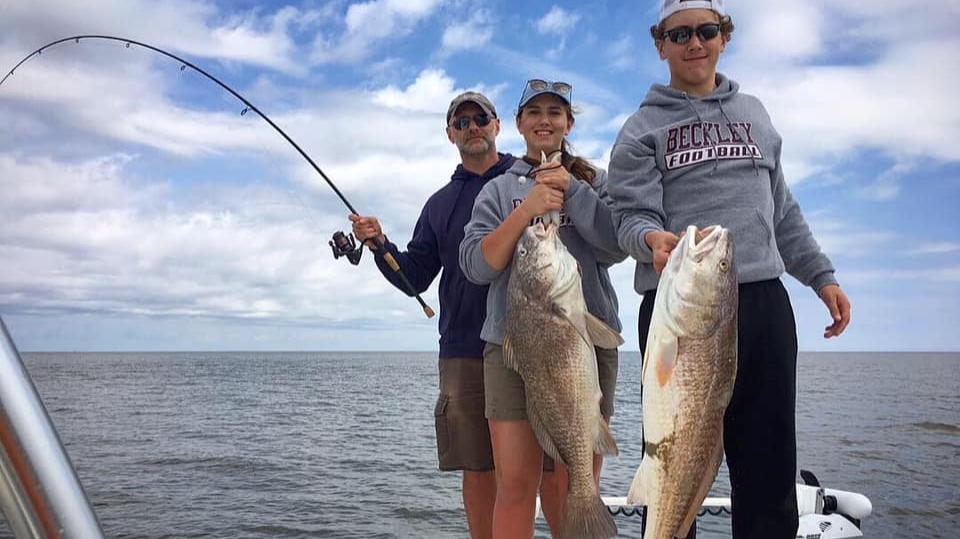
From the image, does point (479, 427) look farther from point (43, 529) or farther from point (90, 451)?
point (90, 451)

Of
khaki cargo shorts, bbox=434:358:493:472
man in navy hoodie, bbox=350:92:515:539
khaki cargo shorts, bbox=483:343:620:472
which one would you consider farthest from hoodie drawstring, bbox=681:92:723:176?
khaki cargo shorts, bbox=434:358:493:472

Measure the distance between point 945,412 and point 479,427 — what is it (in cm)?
3842

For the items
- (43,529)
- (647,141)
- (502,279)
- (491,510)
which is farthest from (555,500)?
(43,529)

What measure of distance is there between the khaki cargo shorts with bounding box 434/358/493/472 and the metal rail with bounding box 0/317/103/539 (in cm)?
343

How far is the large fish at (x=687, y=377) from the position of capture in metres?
2.51

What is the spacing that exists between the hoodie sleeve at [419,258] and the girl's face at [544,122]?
116 centimetres

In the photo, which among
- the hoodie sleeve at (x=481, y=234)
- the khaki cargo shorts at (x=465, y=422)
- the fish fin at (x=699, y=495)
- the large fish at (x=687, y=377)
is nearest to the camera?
the large fish at (x=687, y=377)

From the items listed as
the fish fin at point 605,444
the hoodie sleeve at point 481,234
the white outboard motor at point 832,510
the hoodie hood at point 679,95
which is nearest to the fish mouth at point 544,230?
the hoodie sleeve at point 481,234

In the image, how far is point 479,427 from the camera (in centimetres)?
412

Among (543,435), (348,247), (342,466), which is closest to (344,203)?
(348,247)

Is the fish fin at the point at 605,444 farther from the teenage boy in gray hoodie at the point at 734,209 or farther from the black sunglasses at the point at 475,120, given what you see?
the black sunglasses at the point at 475,120

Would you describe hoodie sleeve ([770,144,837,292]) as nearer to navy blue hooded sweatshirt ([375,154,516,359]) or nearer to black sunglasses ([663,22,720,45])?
black sunglasses ([663,22,720,45])

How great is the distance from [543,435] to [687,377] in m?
0.94

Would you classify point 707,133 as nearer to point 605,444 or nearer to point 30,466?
point 605,444
